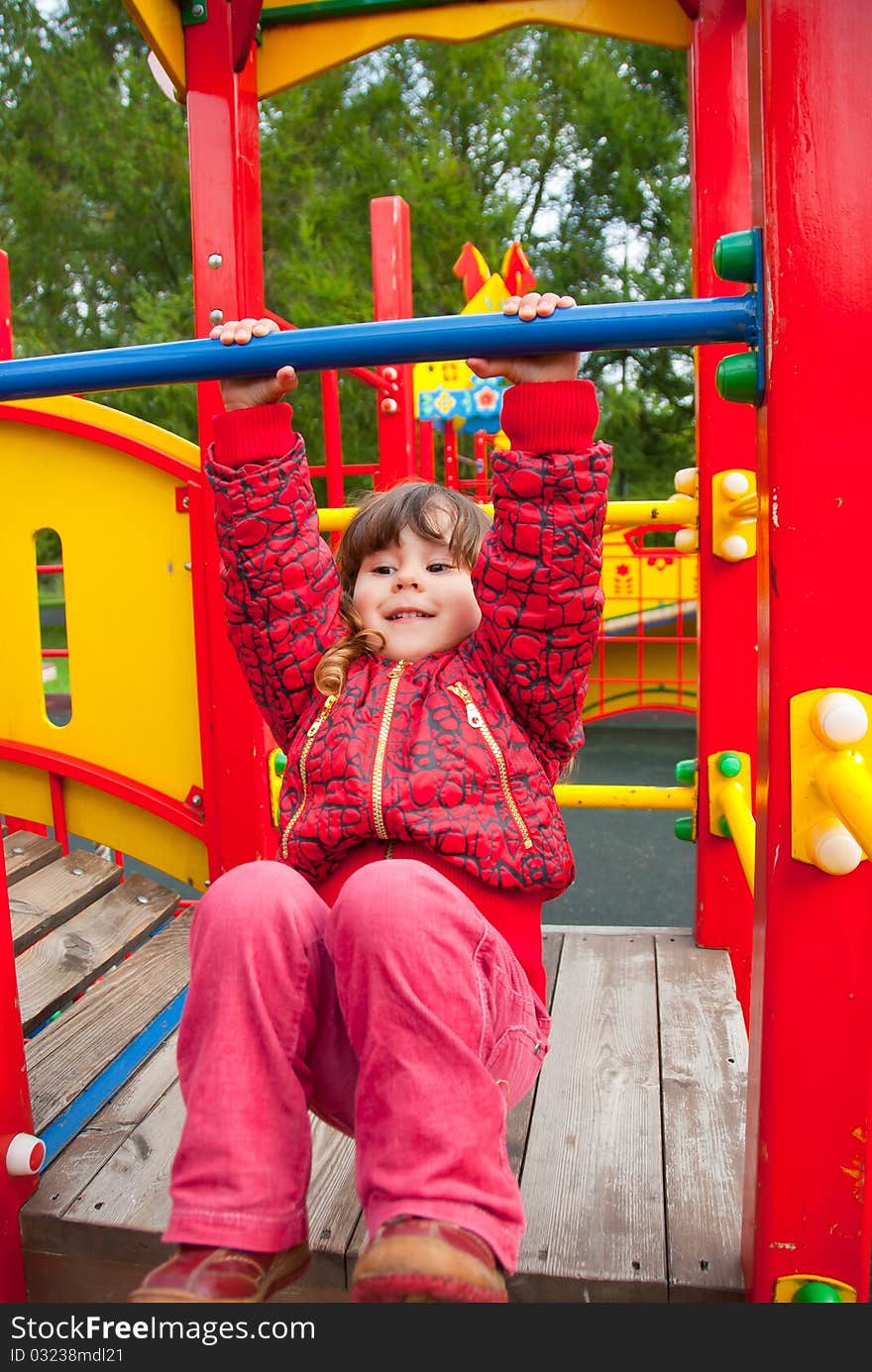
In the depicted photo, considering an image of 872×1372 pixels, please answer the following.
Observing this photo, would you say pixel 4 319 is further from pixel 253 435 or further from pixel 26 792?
pixel 253 435

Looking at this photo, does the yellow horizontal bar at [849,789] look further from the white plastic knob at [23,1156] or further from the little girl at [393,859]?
the white plastic knob at [23,1156]

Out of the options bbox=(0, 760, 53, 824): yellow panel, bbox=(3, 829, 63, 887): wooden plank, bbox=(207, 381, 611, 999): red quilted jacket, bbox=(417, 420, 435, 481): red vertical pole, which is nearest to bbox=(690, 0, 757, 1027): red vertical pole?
bbox=(207, 381, 611, 999): red quilted jacket

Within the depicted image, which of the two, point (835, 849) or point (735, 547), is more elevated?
point (735, 547)

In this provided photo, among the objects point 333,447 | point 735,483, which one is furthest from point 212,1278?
point 333,447

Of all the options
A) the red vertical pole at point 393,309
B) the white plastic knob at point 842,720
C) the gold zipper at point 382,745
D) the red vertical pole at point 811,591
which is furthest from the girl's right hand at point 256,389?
the red vertical pole at point 393,309

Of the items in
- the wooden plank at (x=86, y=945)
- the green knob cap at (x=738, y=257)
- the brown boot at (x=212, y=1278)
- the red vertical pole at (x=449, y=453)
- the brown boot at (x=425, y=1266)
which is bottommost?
the wooden plank at (x=86, y=945)

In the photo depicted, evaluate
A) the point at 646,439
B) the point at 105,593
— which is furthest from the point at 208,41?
the point at 646,439

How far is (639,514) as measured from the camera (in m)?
1.96

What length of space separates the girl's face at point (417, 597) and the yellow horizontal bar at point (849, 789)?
566mm

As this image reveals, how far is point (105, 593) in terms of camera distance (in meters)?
2.29

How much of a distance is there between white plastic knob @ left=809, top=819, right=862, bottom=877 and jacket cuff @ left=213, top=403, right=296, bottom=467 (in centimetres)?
70

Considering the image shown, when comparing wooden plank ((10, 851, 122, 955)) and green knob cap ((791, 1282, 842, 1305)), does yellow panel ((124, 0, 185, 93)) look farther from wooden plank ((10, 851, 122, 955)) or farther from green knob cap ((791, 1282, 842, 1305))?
green knob cap ((791, 1282, 842, 1305))

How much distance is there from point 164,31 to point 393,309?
123cm

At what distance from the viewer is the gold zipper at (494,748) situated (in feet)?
3.80
